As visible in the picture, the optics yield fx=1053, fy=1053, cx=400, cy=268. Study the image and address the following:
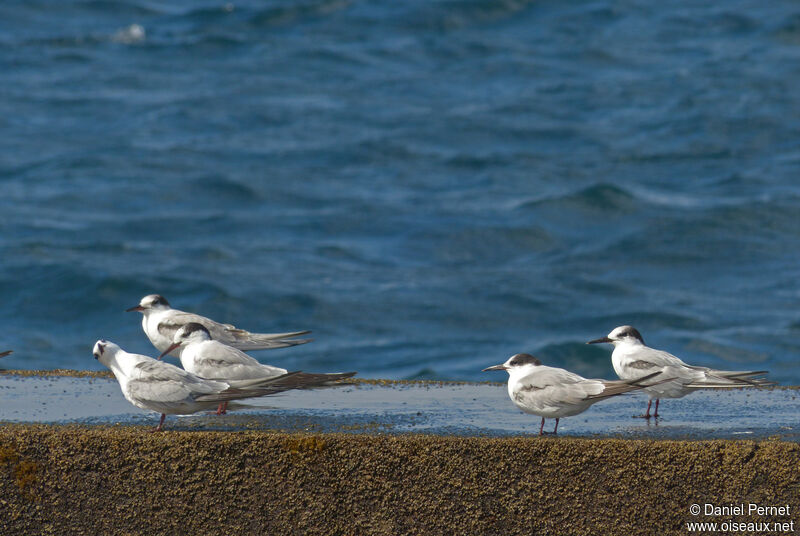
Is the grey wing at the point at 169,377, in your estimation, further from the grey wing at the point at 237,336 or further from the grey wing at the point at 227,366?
the grey wing at the point at 237,336

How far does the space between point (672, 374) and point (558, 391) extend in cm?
102

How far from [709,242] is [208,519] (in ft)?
66.5

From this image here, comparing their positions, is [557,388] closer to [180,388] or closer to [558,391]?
[558,391]

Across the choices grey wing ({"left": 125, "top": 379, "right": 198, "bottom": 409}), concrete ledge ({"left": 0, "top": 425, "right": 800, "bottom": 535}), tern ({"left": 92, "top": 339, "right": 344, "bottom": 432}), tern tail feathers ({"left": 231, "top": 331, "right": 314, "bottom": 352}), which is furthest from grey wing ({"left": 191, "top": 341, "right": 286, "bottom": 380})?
concrete ledge ({"left": 0, "top": 425, "right": 800, "bottom": 535})

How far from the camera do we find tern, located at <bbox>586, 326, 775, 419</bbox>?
639 centimetres

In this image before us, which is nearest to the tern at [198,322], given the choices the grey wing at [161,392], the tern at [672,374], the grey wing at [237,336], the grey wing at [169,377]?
the grey wing at [237,336]

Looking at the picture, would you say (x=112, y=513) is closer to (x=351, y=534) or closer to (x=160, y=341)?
(x=351, y=534)

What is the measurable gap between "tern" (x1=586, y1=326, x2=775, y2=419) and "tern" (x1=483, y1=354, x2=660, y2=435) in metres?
0.62

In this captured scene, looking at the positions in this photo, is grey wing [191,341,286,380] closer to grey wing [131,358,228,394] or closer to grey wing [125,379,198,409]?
Answer: grey wing [131,358,228,394]

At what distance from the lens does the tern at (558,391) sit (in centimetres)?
582

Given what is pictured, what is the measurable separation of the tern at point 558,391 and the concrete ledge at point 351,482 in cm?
45

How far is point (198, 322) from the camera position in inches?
296

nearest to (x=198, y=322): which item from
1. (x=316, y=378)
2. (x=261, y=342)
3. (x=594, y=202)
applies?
(x=261, y=342)

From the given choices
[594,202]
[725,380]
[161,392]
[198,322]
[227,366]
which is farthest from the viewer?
[594,202]
